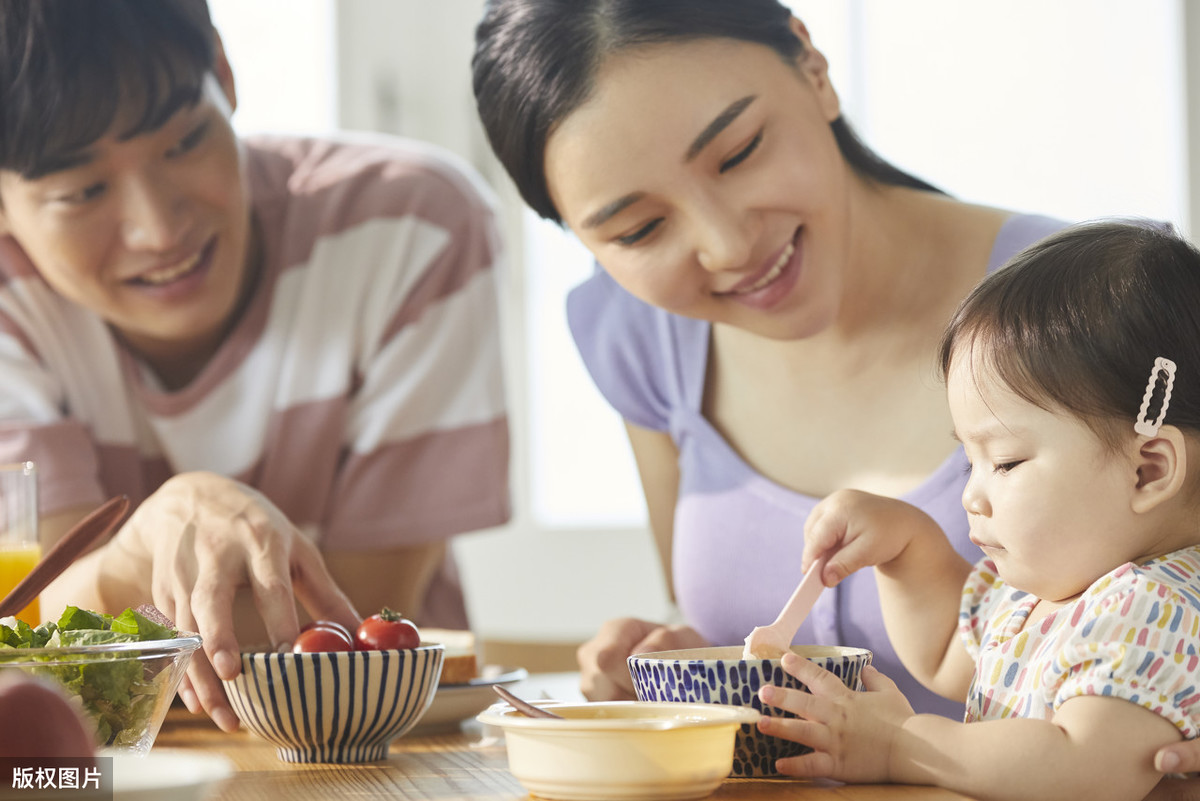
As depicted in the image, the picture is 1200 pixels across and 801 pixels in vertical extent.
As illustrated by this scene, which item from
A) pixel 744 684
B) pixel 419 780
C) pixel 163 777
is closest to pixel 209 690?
pixel 419 780

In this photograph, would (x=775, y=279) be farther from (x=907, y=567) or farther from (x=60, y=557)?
(x=60, y=557)

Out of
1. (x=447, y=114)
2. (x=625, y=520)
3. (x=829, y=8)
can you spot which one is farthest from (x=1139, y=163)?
(x=447, y=114)

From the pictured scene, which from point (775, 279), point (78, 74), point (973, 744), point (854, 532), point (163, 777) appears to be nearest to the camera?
point (163, 777)

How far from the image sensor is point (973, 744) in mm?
789

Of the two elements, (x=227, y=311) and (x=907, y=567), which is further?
(x=227, y=311)

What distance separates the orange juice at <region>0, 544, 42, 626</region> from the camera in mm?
1182

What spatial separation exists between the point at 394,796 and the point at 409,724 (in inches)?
6.0

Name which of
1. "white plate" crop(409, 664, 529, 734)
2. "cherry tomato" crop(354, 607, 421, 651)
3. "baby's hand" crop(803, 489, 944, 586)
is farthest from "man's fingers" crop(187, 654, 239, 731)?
"baby's hand" crop(803, 489, 944, 586)

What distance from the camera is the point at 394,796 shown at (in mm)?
812

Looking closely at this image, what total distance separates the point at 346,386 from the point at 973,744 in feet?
3.80

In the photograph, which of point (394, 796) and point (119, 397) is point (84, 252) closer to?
point (119, 397)

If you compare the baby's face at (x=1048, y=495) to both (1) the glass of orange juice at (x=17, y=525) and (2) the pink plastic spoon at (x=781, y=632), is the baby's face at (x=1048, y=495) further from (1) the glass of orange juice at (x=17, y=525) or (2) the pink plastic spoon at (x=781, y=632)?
(1) the glass of orange juice at (x=17, y=525)

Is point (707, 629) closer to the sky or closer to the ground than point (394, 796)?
closer to the ground

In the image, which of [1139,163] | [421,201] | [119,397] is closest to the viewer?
[119,397]
